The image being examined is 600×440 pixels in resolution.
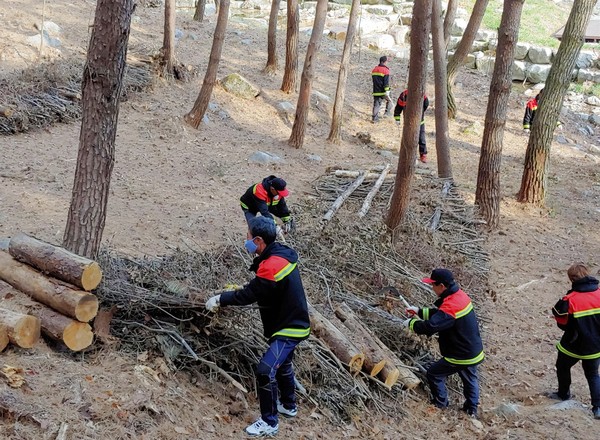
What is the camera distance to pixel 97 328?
5.34 metres

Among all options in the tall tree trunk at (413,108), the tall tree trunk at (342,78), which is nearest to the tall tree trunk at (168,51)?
the tall tree trunk at (342,78)

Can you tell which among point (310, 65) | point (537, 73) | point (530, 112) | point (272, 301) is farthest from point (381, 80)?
point (272, 301)

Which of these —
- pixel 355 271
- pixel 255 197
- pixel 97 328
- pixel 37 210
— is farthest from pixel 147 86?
pixel 97 328

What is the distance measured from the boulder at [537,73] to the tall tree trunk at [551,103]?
11068 millimetres

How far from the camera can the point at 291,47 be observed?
54.5 ft

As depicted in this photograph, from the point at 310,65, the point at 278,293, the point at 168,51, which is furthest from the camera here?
the point at 168,51

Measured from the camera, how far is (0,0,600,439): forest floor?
4777mm

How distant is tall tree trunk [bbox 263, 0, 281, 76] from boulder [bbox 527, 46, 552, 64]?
11434mm

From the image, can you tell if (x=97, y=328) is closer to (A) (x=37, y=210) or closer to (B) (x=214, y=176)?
(A) (x=37, y=210)

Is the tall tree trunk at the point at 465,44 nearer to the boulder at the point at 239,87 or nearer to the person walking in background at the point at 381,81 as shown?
the person walking in background at the point at 381,81

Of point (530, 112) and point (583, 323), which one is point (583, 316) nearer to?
point (583, 323)

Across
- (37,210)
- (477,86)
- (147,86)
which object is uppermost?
(477,86)

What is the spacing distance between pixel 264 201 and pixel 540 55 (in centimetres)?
1933

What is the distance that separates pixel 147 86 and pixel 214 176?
4.16 metres
